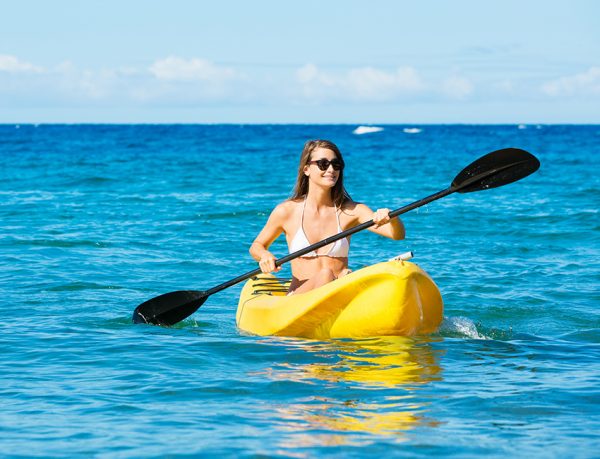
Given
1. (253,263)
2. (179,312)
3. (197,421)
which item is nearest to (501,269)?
(253,263)

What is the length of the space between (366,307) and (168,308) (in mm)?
1802

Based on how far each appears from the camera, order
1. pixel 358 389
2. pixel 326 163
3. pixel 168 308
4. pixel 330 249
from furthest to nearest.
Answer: pixel 168 308 < pixel 330 249 < pixel 326 163 < pixel 358 389

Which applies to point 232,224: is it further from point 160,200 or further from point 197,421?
point 197,421

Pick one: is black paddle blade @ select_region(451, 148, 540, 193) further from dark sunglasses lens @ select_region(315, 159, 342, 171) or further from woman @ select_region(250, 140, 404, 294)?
dark sunglasses lens @ select_region(315, 159, 342, 171)

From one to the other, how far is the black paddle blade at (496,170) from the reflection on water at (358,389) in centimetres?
112

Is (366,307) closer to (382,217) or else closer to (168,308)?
(382,217)

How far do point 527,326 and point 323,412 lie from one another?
3220 mm

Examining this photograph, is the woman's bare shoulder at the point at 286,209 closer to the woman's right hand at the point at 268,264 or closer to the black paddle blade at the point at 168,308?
the woman's right hand at the point at 268,264

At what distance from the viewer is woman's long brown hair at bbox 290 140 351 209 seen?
6.40 m

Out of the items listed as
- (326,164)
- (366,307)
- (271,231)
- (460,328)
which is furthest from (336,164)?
(460,328)

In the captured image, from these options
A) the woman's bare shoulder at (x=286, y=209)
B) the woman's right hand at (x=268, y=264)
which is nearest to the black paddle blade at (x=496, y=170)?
the woman's bare shoulder at (x=286, y=209)

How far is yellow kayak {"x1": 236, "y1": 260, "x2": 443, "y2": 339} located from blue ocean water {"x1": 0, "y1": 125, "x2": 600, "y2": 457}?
0.31ft

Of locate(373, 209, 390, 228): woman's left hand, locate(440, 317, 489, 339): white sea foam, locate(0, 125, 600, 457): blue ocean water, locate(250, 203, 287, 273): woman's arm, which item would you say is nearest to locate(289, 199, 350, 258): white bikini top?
locate(250, 203, 287, 273): woman's arm

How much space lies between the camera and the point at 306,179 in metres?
6.70
